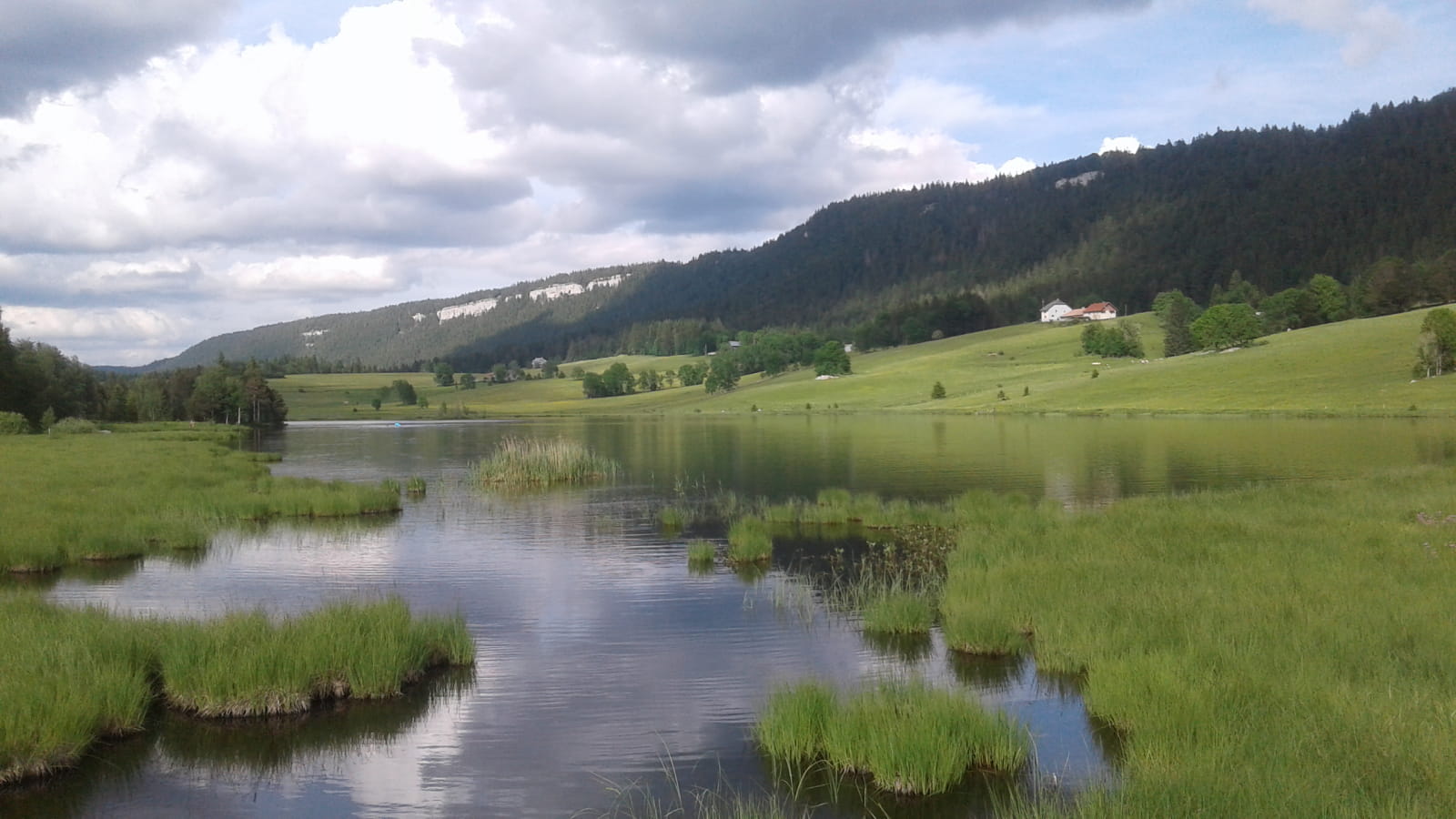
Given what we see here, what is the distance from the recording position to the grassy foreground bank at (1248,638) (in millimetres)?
7766

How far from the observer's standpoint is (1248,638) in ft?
39.3

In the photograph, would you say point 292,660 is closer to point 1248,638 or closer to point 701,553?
point 1248,638

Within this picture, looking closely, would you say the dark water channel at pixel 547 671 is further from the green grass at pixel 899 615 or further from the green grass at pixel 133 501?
the green grass at pixel 133 501

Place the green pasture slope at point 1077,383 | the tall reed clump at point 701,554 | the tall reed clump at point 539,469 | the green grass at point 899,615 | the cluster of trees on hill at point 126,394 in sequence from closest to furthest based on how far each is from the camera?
1. the green grass at point 899,615
2. the tall reed clump at point 701,554
3. the tall reed clump at point 539,469
4. the green pasture slope at point 1077,383
5. the cluster of trees on hill at point 126,394

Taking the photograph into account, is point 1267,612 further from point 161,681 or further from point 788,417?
point 788,417

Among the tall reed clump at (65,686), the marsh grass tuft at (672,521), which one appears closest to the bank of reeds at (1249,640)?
the marsh grass tuft at (672,521)

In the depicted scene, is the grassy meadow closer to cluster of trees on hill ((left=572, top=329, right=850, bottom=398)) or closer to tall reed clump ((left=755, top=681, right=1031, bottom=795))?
tall reed clump ((left=755, top=681, right=1031, bottom=795))

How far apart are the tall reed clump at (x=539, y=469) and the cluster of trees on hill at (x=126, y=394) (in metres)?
67.2

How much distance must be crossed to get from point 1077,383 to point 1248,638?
340ft

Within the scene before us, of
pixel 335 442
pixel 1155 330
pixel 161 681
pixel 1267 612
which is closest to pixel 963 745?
pixel 1267 612

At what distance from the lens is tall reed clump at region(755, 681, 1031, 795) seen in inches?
379

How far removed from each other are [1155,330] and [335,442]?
124m

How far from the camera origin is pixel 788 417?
11762 centimetres

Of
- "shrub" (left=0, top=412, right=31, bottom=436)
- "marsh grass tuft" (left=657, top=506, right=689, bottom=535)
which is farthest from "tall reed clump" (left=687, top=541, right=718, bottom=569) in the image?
"shrub" (left=0, top=412, right=31, bottom=436)
